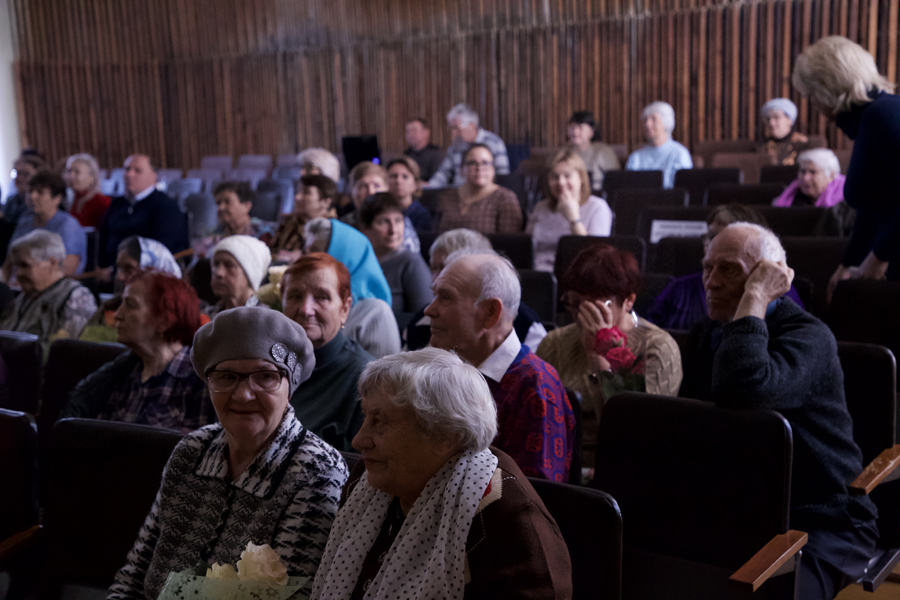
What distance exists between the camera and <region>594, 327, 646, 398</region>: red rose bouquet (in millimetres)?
2385

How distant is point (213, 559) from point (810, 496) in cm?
144

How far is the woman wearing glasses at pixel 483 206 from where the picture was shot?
5.32 m

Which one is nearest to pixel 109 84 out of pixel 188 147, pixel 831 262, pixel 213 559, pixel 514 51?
pixel 188 147

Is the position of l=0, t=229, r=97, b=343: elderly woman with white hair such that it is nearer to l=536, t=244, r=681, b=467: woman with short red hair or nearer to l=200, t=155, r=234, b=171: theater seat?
l=536, t=244, r=681, b=467: woman with short red hair

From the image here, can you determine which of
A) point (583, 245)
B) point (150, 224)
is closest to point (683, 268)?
point (583, 245)

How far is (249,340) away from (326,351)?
736 millimetres

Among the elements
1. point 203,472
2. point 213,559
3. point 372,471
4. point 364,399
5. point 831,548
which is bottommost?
point 831,548

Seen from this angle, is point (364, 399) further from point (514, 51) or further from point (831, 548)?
point (514, 51)

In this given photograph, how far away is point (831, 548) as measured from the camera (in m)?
2.07

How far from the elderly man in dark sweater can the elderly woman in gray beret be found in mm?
976

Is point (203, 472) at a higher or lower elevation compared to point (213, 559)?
higher

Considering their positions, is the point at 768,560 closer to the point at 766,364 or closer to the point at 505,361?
the point at 766,364

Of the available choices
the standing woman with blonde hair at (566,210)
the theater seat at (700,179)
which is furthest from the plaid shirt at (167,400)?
the theater seat at (700,179)

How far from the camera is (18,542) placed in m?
2.12
